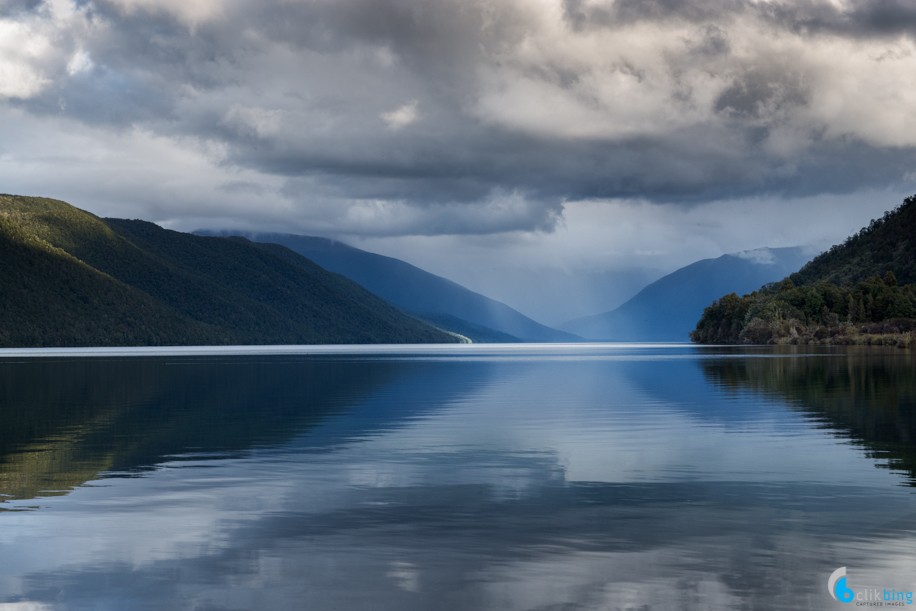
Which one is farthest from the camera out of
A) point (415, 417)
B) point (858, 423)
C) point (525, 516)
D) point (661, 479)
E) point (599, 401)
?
point (599, 401)

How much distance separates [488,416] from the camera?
57688mm

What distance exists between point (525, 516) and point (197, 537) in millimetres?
7761

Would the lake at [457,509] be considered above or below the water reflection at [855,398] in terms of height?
below

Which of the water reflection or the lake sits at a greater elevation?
the water reflection

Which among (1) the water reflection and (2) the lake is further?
(1) the water reflection

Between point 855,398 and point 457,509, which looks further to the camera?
point 855,398

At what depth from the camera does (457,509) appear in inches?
1062

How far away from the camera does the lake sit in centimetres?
1889

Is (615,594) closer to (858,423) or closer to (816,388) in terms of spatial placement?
(858,423)

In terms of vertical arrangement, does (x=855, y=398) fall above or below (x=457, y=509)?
above

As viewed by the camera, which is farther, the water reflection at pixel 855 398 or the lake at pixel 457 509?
the water reflection at pixel 855 398

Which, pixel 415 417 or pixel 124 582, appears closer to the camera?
pixel 124 582

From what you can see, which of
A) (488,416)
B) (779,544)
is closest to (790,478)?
(779,544)

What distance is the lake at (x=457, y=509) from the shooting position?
18.9 m
